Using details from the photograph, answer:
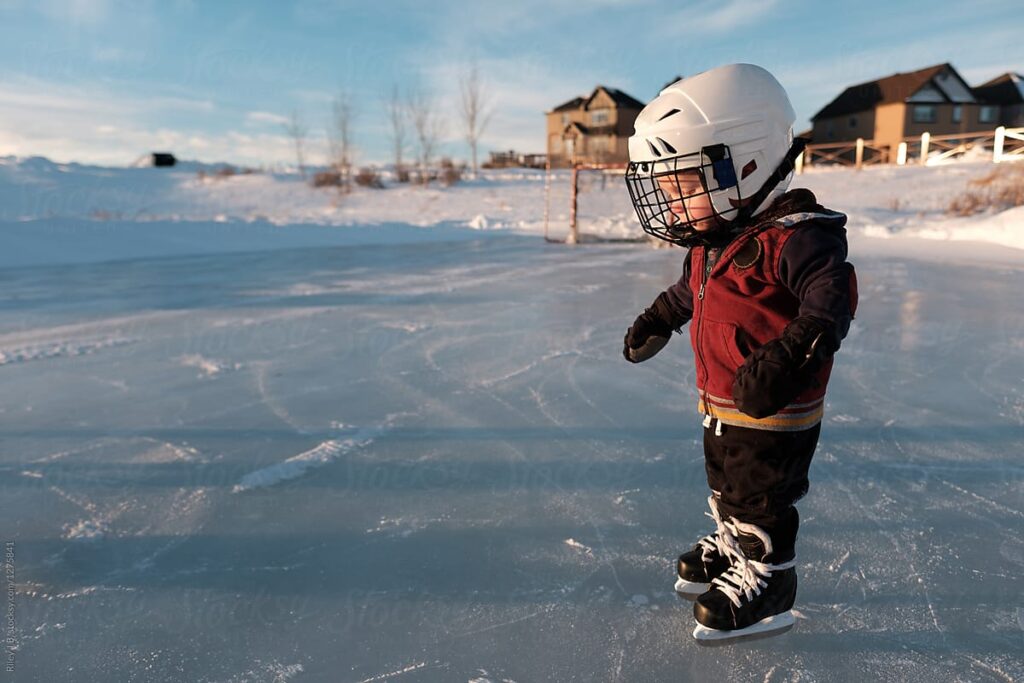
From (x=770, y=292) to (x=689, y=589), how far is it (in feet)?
2.47

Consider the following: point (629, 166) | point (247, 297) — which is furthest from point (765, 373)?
→ point (247, 297)

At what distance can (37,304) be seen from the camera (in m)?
5.58

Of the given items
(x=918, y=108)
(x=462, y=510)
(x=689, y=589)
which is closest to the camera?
(x=689, y=589)

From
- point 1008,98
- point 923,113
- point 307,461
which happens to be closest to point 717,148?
point 307,461

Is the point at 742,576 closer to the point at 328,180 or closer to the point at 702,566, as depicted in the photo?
the point at 702,566

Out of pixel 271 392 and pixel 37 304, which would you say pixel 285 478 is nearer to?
pixel 271 392

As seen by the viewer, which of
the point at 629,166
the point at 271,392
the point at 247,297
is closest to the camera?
the point at 629,166

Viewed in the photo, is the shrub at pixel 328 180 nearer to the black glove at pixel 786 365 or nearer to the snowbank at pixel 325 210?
the snowbank at pixel 325 210

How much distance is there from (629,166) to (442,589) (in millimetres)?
1129

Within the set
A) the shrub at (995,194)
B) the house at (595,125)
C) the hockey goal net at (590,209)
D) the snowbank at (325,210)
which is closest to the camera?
the snowbank at (325,210)

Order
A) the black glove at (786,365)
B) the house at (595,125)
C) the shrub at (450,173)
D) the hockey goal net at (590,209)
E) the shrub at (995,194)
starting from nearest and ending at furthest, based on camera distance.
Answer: the black glove at (786,365) → the shrub at (995,194) → the hockey goal net at (590,209) → the shrub at (450,173) → the house at (595,125)

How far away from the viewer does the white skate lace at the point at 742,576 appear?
4.71 feet

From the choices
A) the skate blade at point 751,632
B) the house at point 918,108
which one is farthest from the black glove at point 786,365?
the house at point 918,108

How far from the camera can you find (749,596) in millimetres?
1432
